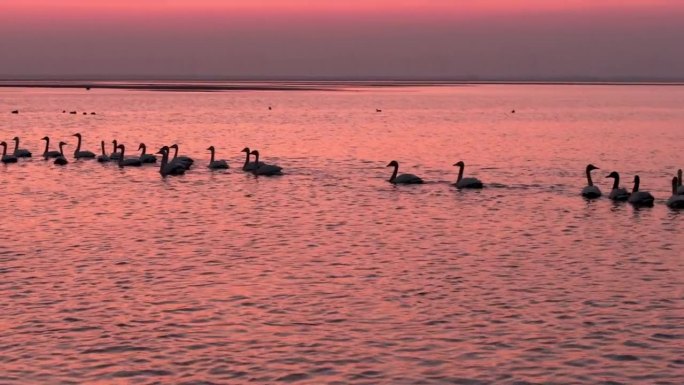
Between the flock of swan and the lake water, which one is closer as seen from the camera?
the lake water

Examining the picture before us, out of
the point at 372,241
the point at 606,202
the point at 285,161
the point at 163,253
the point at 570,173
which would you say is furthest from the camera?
the point at 285,161

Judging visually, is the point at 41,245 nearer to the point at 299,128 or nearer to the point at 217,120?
the point at 299,128

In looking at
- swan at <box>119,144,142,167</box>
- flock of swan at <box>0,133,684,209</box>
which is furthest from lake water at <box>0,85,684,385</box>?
swan at <box>119,144,142,167</box>

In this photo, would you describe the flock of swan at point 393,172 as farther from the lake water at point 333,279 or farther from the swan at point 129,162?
the lake water at point 333,279

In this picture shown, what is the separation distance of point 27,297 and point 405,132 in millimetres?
68709

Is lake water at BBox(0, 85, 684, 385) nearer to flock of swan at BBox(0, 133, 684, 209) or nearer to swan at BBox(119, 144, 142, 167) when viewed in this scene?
flock of swan at BBox(0, 133, 684, 209)

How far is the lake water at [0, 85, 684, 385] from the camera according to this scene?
17391 millimetres

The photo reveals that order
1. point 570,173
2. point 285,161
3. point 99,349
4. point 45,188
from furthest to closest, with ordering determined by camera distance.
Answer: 1. point 285,161
2. point 570,173
3. point 45,188
4. point 99,349

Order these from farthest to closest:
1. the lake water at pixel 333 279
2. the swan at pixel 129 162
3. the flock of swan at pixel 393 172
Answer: the swan at pixel 129 162 < the flock of swan at pixel 393 172 < the lake water at pixel 333 279

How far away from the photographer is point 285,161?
58.4 m

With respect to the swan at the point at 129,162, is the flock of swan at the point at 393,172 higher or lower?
higher

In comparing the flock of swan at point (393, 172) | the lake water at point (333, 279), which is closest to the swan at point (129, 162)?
the flock of swan at point (393, 172)

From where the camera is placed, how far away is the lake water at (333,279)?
17.4 m

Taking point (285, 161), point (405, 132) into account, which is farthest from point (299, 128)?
point (285, 161)
